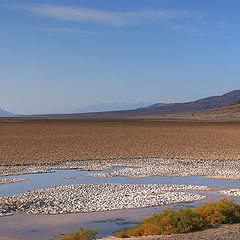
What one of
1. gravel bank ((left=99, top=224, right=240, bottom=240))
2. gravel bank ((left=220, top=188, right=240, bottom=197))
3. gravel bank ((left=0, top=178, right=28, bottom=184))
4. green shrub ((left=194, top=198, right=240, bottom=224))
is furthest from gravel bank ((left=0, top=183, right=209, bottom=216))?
gravel bank ((left=99, top=224, right=240, bottom=240))

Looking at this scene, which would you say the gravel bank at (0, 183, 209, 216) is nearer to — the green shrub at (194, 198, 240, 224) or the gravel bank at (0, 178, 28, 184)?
the gravel bank at (0, 178, 28, 184)

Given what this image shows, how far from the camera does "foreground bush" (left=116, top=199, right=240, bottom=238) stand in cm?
930

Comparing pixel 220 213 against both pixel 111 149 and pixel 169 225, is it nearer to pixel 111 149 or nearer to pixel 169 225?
pixel 169 225

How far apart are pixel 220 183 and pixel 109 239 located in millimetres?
8626

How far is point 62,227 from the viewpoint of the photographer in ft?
34.7

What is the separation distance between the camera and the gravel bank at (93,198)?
491 inches

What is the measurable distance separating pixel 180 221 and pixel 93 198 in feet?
16.3

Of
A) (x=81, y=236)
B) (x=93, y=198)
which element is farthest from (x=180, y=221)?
(x=93, y=198)

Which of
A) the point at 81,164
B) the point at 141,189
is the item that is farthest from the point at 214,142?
the point at 141,189

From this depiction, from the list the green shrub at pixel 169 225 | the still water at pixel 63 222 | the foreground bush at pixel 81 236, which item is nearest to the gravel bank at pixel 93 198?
the still water at pixel 63 222

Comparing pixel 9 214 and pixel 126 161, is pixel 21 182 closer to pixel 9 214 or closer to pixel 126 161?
pixel 9 214

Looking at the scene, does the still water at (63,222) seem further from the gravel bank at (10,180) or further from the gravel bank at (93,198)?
the gravel bank at (10,180)

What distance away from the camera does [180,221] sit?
9.41 meters

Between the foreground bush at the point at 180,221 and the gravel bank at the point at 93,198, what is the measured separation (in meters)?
2.91
